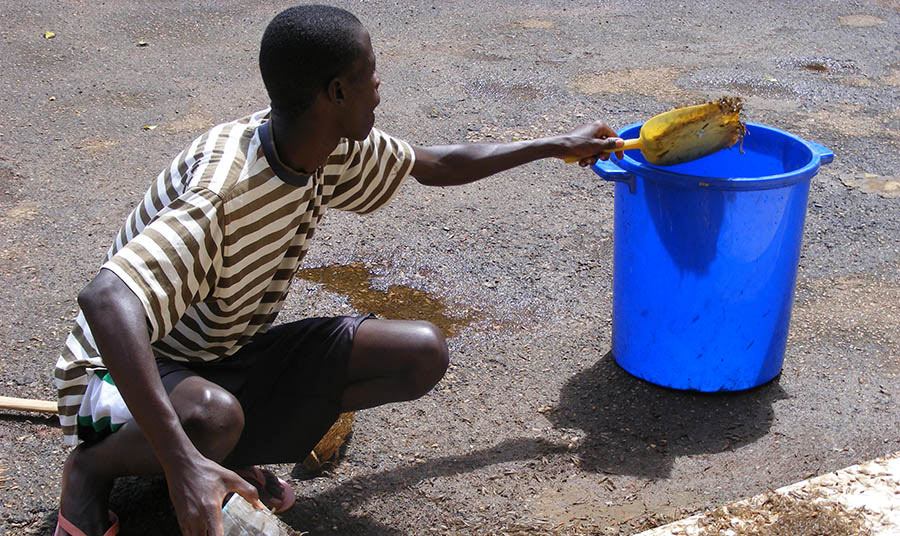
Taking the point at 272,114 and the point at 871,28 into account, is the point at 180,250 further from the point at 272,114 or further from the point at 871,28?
the point at 871,28

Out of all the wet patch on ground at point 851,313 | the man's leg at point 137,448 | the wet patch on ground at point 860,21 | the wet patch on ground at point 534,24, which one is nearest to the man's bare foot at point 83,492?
the man's leg at point 137,448

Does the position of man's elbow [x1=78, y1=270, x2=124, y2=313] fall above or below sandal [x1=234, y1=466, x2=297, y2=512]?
above

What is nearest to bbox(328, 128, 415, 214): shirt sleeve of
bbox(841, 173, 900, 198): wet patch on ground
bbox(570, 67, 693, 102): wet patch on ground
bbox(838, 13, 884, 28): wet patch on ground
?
bbox(841, 173, 900, 198): wet patch on ground

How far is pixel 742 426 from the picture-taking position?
3.03 metres

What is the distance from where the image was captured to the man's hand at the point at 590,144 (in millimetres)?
2850

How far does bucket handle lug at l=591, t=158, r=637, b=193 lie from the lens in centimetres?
289

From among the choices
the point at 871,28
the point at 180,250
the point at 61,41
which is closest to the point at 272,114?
the point at 180,250

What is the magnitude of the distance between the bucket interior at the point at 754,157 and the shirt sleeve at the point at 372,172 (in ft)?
2.66

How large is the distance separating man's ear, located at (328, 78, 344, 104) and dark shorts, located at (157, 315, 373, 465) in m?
0.66

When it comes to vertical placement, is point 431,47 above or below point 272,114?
below

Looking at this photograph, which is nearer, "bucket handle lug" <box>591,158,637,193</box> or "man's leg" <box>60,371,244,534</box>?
"man's leg" <box>60,371,244,534</box>

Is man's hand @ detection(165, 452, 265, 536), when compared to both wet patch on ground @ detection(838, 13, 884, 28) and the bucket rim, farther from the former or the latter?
wet patch on ground @ detection(838, 13, 884, 28)

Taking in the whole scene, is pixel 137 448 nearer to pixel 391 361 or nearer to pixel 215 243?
pixel 215 243

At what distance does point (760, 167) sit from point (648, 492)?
47.3 inches
